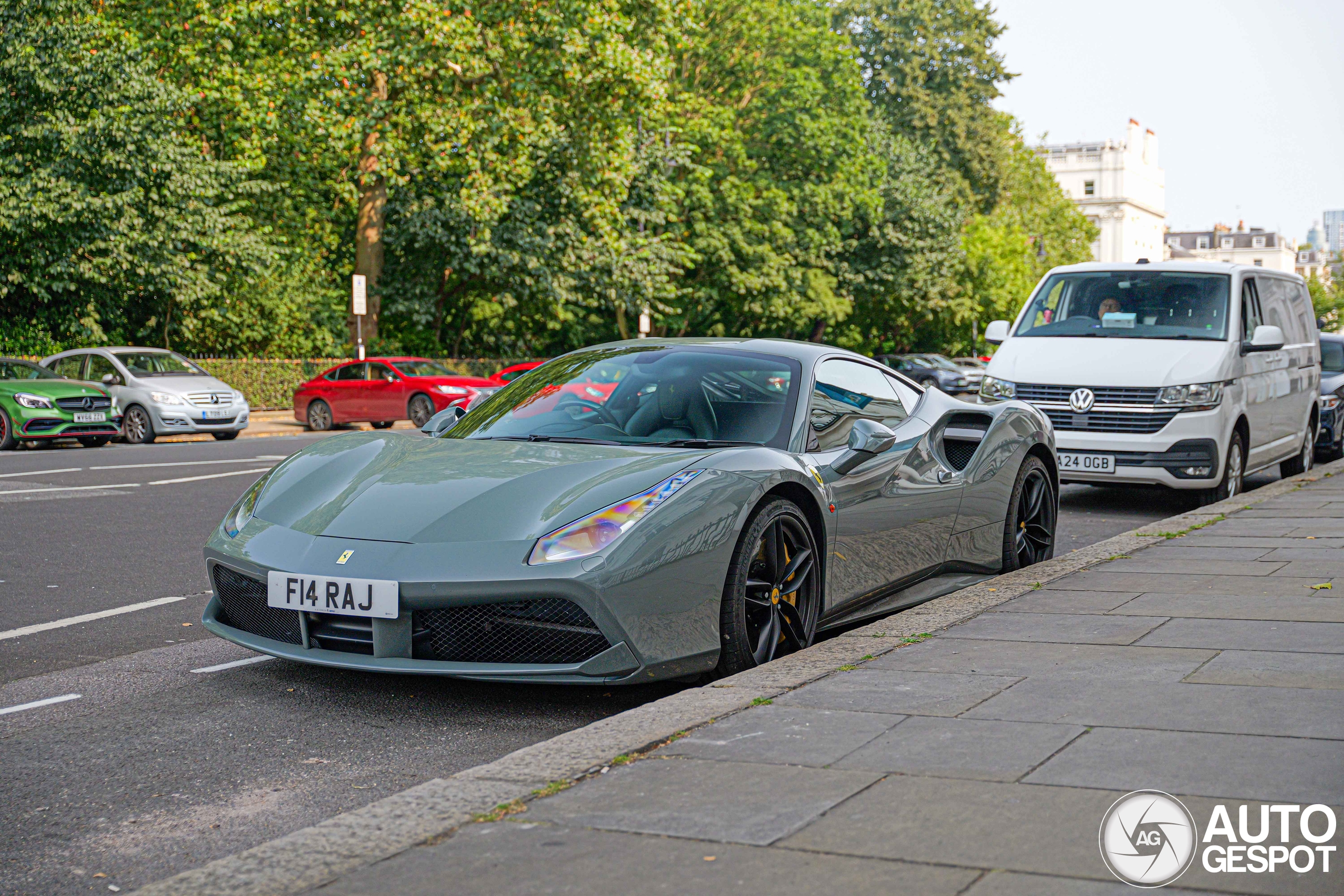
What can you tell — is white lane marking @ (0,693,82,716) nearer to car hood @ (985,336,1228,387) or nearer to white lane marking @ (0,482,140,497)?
white lane marking @ (0,482,140,497)

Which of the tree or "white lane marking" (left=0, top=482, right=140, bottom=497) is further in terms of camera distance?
the tree

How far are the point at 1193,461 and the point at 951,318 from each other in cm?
4410

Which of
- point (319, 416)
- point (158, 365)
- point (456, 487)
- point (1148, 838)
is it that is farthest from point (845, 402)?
point (319, 416)

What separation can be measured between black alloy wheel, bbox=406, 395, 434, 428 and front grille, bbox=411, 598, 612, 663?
21.9m

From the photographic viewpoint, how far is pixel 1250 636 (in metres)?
5.19

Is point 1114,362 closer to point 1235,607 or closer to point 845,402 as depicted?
point 1235,607

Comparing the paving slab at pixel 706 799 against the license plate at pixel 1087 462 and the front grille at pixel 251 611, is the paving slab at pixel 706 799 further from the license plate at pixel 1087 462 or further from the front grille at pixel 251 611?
the license plate at pixel 1087 462

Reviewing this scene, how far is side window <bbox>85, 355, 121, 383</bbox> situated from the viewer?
22.0 meters

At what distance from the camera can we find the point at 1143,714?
156 inches

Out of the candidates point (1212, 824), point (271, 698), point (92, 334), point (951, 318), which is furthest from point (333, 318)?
point (1212, 824)

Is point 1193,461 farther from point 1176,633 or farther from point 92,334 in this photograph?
point 92,334

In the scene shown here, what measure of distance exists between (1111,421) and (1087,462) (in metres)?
0.37

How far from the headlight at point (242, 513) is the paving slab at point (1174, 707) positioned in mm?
2693

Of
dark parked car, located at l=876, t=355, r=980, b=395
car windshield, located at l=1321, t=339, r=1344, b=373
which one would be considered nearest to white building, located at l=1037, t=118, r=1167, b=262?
dark parked car, located at l=876, t=355, r=980, b=395
